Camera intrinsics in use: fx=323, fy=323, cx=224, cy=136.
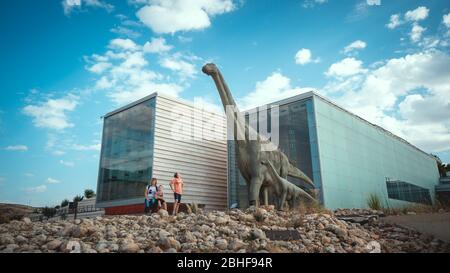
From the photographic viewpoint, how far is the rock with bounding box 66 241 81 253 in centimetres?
365

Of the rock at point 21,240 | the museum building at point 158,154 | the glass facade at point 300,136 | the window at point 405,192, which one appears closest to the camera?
the rock at point 21,240

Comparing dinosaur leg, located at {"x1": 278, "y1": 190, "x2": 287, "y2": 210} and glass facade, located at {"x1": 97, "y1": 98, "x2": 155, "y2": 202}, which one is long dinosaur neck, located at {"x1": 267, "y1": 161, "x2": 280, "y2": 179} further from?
glass facade, located at {"x1": 97, "y1": 98, "x2": 155, "y2": 202}

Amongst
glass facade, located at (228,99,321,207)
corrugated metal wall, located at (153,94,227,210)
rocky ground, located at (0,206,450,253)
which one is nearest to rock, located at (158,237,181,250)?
rocky ground, located at (0,206,450,253)

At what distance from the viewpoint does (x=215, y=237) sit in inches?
175

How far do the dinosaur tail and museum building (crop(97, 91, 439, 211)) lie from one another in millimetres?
545

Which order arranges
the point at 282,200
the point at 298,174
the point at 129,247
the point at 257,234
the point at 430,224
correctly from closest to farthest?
the point at 129,247, the point at 257,234, the point at 430,224, the point at 282,200, the point at 298,174

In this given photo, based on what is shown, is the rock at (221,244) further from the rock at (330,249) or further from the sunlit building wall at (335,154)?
the sunlit building wall at (335,154)

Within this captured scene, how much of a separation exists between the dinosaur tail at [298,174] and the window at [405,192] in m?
6.67

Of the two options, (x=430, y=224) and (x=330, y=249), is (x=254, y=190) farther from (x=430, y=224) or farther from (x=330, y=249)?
(x=330, y=249)

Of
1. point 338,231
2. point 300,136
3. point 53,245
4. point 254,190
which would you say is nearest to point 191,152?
point 300,136

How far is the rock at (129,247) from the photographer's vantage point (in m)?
3.66

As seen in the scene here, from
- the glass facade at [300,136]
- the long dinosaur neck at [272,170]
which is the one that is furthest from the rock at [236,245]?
the glass facade at [300,136]

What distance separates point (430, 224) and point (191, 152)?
10.8 meters
